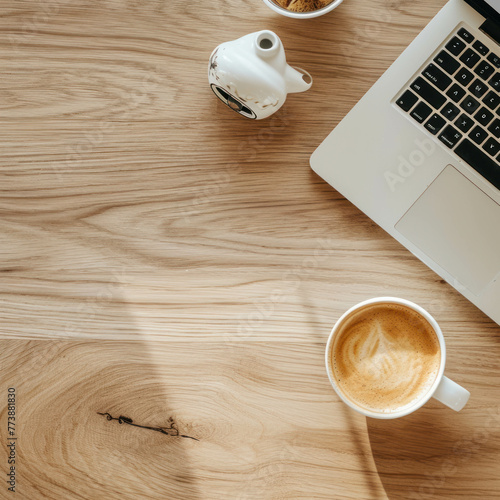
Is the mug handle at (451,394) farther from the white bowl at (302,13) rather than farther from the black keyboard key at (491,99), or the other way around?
the white bowl at (302,13)

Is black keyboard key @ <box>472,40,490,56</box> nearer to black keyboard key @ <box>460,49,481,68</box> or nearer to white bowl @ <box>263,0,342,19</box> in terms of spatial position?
black keyboard key @ <box>460,49,481,68</box>

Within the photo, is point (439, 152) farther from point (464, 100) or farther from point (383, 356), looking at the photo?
point (383, 356)

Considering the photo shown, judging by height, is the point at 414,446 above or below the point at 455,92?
below

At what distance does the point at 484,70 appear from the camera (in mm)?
712

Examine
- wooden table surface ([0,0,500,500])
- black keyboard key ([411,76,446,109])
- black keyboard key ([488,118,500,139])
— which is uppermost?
black keyboard key ([488,118,500,139])

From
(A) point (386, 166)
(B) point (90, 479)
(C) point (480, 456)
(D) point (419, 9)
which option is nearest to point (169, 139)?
(A) point (386, 166)

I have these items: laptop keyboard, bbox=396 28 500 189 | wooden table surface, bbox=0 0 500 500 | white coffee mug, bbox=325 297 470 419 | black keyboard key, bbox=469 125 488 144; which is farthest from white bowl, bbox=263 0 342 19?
white coffee mug, bbox=325 297 470 419

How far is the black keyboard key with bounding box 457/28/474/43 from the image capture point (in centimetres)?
72

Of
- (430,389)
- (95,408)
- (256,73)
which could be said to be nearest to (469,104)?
(256,73)

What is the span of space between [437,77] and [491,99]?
8 centimetres

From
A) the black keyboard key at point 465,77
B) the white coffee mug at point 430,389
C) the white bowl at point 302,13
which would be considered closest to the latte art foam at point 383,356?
the white coffee mug at point 430,389

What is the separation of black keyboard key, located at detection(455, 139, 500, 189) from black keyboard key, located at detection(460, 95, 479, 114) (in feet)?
0.14

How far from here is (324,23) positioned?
2.65 feet

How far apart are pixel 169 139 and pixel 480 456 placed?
0.69 meters
